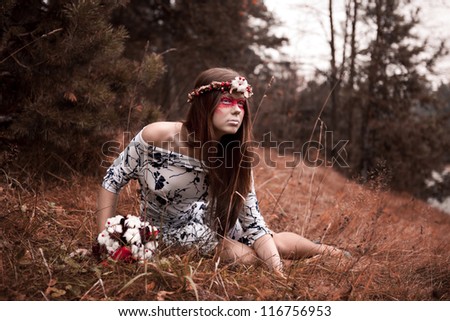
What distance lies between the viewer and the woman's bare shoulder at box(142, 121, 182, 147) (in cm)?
241

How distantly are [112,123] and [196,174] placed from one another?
3.91ft

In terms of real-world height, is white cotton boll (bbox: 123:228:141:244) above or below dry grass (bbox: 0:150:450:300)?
above

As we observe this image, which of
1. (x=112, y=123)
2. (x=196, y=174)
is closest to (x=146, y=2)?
(x=112, y=123)

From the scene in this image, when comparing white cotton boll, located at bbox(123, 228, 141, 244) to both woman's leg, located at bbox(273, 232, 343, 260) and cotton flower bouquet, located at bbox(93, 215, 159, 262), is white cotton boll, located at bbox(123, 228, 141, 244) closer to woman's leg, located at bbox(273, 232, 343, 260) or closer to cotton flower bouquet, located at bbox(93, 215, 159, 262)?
cotton flower bouquet, located at bbox(93, 215, 159, 262)

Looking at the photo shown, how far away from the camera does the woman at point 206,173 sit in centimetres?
235

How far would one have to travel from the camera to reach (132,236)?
81.4 inches

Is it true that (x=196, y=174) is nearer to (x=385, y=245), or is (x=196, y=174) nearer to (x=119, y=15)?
(x=385, y=245)

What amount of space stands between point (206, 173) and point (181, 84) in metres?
5.77

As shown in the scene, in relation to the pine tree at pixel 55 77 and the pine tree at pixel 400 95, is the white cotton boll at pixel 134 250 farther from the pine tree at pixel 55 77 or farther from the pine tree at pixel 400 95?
the pine tree at pixel 400 95

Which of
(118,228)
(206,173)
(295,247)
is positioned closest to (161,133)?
(206,173)

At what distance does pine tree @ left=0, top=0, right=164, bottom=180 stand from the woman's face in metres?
1.17

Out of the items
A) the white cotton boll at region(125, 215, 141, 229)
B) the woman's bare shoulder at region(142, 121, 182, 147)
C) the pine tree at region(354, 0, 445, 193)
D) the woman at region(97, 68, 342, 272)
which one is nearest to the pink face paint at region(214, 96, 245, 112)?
the woman at region(97, 68, 342, 272)

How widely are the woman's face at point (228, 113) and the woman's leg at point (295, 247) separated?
0.86 meters

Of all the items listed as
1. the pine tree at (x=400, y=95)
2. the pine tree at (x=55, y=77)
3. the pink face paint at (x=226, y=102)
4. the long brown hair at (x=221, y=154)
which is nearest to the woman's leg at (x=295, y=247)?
the long brown hair at (x=221, y=154)
